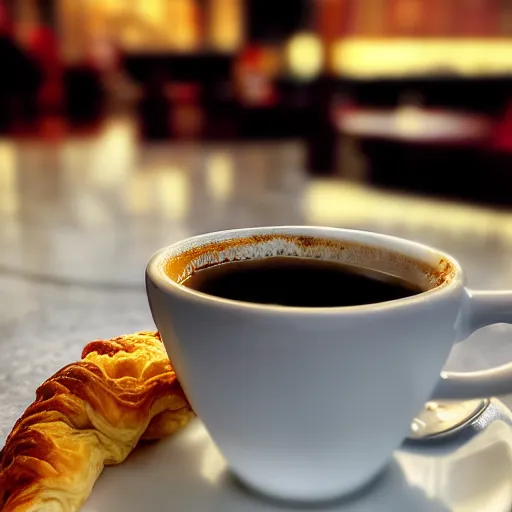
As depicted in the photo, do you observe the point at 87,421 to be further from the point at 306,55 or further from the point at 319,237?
the point at 306,55

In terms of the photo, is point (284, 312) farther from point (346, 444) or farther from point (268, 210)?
point (268, 210)

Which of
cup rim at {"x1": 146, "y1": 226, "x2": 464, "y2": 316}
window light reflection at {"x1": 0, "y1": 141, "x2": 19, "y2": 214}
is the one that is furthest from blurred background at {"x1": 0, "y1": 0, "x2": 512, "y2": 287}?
cup rim at {"x1": 146, "y1": 226, "x2": 464, "y2": 316}

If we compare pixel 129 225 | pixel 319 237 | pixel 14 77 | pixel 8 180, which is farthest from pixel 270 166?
pixel 14 77

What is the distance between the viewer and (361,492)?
0.34 m

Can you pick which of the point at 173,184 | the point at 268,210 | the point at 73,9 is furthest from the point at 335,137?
the point at 73,9

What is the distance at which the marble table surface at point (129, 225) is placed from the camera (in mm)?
587

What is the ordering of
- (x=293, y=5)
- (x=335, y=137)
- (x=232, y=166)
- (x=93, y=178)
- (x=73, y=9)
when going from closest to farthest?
(x=93, y=178)
(x=232, y=166)
(x=335, y=137)
(x=293, y=5)
(x=73, y=9)

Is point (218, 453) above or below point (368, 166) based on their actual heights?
above

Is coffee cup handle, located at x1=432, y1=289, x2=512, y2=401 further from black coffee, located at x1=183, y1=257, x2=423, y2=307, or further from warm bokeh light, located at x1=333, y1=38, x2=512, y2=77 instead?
warm bokeh light, located at x1=333, y1=38, x2=512, y2=77

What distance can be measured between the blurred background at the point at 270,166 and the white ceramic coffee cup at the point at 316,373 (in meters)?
0.18

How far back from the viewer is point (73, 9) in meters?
9.49

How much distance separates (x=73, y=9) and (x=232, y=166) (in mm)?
8494

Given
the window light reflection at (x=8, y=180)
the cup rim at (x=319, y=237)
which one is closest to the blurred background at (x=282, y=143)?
the window light reflection at (x=8, y=180)

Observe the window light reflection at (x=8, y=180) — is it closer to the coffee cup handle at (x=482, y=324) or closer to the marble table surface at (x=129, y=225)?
the marble table surface at (x=129, y=225)
